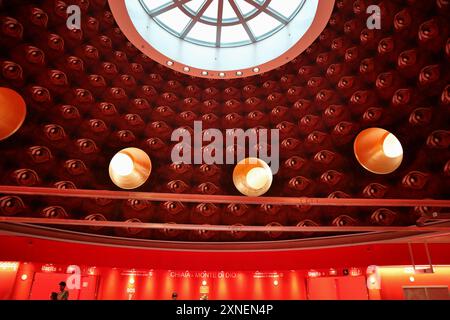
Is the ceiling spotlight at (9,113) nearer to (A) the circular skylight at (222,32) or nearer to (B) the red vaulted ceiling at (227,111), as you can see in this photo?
(B) the red vaulted ceiling at (227,111)

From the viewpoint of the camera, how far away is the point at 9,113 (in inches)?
136

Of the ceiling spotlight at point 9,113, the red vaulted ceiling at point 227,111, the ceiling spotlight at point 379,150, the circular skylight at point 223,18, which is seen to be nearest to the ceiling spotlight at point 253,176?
the ceiling spotlight at point 379,150

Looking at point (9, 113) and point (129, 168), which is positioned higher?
point (9, 113)

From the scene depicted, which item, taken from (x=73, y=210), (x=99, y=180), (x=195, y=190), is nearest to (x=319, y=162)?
(x=195, y=190)

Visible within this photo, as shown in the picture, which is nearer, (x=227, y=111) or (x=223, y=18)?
(x=223, y=18)

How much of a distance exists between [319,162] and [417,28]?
446cm

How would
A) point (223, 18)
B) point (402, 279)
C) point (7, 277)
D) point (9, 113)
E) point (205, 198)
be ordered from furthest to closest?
point (223, 18), point (402, 279), point (7, 277), point (205, 198), point (9, 113)

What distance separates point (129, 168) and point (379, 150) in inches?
103

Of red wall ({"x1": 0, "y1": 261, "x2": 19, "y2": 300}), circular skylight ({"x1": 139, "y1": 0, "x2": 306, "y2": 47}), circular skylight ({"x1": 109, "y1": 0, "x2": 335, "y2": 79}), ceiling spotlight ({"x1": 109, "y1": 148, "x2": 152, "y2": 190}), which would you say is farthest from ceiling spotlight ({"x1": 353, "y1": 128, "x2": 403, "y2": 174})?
red wall ({"x1": 0, "y1": 261, "x2": 19, "y2": 300})

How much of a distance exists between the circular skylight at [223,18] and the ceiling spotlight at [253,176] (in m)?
7.43

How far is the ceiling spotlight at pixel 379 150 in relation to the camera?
3.02 m

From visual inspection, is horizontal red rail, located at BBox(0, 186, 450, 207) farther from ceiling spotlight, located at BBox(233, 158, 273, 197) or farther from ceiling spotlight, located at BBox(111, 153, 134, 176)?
ceiling spotlight, located at BBox(111, 153, 134, 176)

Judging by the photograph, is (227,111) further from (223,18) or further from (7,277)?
(7,277)

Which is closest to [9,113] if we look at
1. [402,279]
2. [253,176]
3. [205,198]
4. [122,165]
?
[122,165]
